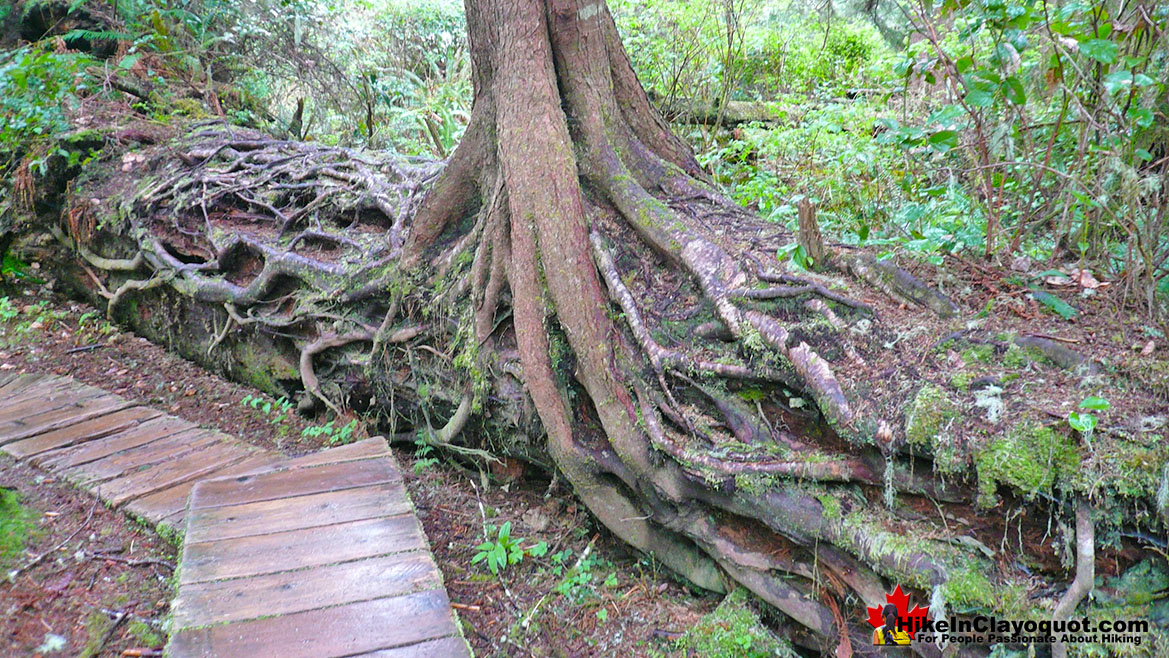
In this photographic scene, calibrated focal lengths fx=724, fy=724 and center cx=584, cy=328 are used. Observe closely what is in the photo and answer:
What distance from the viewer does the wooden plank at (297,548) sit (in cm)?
299

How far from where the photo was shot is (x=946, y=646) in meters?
2.48

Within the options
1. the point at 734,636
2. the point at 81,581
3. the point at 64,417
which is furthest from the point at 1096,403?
the point at 64,417

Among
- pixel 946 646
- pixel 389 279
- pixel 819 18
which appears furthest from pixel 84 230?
pixel 819 18

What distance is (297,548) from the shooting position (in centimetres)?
316

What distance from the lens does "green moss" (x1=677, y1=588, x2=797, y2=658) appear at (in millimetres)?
2971

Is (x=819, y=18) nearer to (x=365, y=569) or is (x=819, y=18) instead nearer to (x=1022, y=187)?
(x=1022, y=187)

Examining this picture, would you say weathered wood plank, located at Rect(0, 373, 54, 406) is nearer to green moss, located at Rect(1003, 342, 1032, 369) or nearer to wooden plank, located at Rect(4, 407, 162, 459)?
wooden plank, located at Rect(4, 407, 162, 459)

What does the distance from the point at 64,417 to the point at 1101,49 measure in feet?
19.8

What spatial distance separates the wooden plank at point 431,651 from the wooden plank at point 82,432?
3056 mm

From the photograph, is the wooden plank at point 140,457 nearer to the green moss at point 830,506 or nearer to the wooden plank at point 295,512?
the wooden plank at point 295,512

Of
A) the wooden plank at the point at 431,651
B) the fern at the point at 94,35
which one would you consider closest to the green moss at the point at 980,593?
the wooden plank at the point at 431,651

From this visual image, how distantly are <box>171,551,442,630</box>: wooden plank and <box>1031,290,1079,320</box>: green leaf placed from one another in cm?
282

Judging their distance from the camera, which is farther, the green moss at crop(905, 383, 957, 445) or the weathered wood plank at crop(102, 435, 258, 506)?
the weathered wood plank at crop(102, 435, 258, 506)

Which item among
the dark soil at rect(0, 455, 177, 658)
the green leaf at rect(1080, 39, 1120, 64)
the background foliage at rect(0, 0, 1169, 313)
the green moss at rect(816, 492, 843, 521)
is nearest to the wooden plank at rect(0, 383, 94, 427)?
the dark soil at rect(0, 455, 177, 658)
